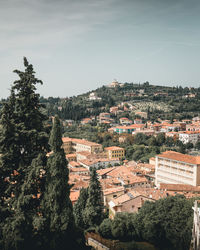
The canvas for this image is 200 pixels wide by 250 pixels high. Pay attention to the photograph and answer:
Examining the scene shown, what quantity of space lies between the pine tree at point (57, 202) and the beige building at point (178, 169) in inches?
1018

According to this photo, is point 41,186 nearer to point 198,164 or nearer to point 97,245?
point 97,245

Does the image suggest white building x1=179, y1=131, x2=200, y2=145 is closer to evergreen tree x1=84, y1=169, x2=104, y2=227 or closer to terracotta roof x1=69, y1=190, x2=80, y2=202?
terracotta roof x1=69, y1=190, x2=80, y2=202

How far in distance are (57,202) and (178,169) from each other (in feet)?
92.6

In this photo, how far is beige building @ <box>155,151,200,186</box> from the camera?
103 ft

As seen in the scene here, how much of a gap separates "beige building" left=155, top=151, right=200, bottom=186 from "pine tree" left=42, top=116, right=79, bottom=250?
25.9 m

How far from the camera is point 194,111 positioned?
3728 inches

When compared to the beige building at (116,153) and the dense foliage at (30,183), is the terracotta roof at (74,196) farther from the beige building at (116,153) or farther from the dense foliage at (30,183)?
the beige building at (116,153)

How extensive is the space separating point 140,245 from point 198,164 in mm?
16831

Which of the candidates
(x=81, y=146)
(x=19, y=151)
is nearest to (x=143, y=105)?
(x=81, y=146)

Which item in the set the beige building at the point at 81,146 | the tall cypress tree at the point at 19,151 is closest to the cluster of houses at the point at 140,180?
the beige building at the point at 81,146

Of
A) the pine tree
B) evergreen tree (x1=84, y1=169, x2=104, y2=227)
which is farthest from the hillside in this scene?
the pine tree

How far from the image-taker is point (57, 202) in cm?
801

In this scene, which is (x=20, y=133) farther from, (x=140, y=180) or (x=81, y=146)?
(x=81, y=146)

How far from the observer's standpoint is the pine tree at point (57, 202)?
7.91 m
